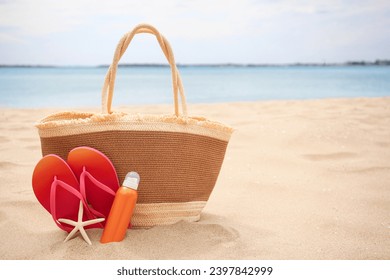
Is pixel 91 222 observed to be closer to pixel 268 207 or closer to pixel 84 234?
pixel 84 234

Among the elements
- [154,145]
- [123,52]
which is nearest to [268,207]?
[154,145]

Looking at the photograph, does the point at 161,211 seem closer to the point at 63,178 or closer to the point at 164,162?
the point at 164,162

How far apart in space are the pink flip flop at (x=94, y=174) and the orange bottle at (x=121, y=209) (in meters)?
0.06

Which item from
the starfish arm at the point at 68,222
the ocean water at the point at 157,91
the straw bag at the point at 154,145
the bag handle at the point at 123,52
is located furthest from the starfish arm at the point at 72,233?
the ocean water at the point at 157,91

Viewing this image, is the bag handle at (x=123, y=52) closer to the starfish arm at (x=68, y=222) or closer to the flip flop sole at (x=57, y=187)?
the flip flop sole at (x=57, y=187)

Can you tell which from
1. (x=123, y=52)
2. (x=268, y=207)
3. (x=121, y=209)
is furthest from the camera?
(x=268, y=207)

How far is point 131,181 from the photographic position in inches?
54.0

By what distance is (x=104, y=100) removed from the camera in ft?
4.89

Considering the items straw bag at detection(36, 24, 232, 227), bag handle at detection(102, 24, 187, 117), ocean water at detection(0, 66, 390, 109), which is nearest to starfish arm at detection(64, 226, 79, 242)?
straw bag at detection(36, 24, 232, 227)

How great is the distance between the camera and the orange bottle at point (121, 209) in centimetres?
136

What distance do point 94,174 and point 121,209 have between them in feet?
0.50

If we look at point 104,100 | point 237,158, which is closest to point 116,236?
point 104,100
